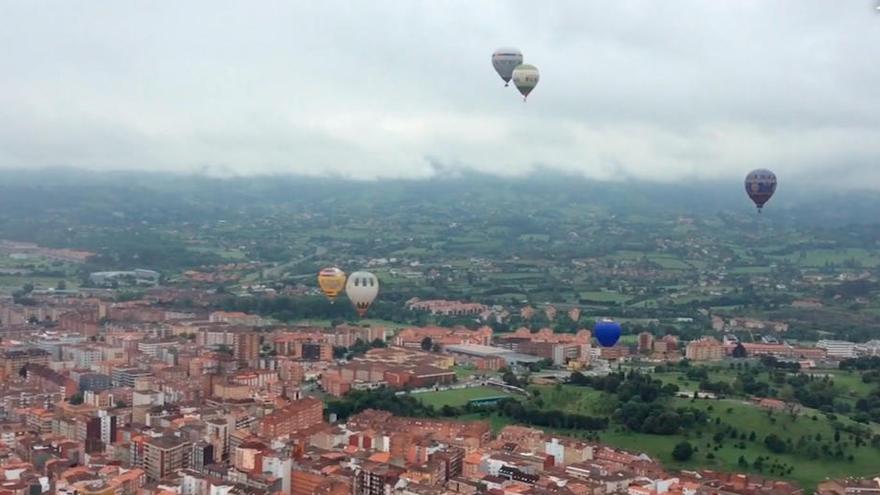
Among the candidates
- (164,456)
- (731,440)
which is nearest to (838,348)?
(731,440)

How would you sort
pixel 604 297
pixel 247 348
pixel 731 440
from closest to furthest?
pixel 731 440 → pixel 247 348 → pixel 604 297

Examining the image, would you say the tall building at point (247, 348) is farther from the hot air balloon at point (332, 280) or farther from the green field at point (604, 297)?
the green field at point (604, 297)

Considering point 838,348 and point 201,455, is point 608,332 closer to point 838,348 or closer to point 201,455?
point 838,348

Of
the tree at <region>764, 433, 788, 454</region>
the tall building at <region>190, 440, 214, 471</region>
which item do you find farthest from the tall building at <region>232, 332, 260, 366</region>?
the tree at <region>764, 433, 788, 454</region>

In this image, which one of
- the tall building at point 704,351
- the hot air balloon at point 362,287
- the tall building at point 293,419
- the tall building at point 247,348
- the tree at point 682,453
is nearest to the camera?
the tall building at point 293,419

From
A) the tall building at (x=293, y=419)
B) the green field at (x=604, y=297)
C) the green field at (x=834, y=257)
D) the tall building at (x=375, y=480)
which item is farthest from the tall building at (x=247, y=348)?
the green field at (x=834, y=257)

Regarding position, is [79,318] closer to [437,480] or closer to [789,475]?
[437,480]

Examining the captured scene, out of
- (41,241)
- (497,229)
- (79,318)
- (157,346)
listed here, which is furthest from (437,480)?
(497,229)
